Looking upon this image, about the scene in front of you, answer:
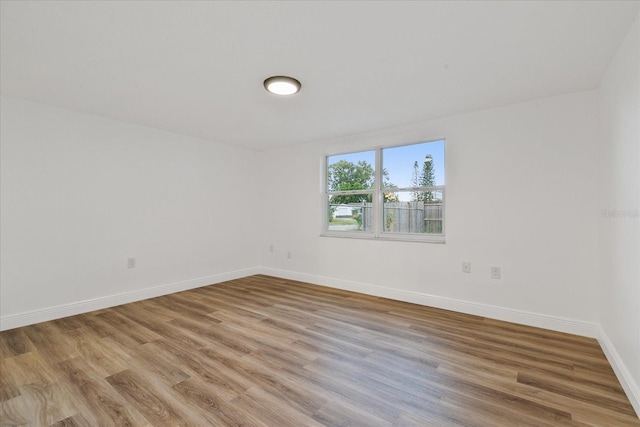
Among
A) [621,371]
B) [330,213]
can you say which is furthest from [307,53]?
[621,371]

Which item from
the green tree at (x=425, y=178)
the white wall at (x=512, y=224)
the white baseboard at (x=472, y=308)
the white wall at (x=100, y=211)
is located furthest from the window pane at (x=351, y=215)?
the white wall at (x=100, y=211)

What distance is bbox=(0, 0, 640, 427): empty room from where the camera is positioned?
1.71 metres

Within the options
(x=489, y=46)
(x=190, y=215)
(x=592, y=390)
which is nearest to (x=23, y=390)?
(x=190, y=215)

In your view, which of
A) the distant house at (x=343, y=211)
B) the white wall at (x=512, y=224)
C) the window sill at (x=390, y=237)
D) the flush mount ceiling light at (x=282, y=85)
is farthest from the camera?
the distant house at (x=343, y=211)

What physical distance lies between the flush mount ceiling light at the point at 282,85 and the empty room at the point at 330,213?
26 millimetres

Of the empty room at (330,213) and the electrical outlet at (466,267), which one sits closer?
the empty room at (330,213)

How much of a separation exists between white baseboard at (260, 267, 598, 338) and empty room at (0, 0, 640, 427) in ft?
0.08

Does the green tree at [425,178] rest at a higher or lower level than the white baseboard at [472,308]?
higher

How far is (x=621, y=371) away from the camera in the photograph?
6.24 ft

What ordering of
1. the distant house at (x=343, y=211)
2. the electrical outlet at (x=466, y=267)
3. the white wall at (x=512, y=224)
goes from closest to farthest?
the white wall at (x=512, y=224)
the electrical outlet at (x=466, y=267)
the distant house at (x=343, y=211)

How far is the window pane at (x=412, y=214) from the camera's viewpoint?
357cm

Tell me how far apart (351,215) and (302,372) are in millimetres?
2649

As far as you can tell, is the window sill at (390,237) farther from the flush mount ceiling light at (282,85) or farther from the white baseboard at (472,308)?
the flush mount ceiling light at (282,85)

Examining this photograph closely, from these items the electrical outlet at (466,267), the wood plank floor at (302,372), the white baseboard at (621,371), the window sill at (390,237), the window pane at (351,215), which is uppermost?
the window pane at (351,215)
